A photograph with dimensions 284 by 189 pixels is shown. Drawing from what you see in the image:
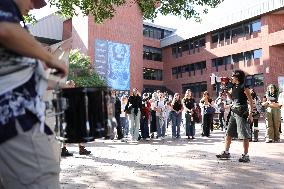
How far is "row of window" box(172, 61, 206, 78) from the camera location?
49.3 metres

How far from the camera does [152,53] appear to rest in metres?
55.0

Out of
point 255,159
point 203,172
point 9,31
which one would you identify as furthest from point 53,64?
point 255,159

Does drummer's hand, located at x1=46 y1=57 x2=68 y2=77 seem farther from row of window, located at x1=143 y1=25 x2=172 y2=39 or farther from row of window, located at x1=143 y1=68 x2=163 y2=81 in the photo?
row of window, located at x1=143 y1=25 x2=172 y2=39

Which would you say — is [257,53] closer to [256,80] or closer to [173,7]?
[256,80]

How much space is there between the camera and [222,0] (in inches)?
460

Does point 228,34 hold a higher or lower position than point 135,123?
higher

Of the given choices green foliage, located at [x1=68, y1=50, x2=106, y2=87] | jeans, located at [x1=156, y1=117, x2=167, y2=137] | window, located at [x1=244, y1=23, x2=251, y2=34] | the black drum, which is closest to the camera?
the black drum

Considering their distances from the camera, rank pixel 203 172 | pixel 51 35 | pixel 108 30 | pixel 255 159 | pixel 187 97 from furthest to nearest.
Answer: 1. pixel 51 35
2. pixel 108 30
3. pixel 187 97
4. pixel 255 159
5. pixel 203 172

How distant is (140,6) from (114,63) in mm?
36142

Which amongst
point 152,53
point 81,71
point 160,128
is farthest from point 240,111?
point 152,53

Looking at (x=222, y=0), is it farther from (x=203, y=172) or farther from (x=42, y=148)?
(x=42, y=148)

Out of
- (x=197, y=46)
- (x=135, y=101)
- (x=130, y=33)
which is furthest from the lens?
(x=130, y=33)

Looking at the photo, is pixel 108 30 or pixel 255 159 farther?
pixel 108 30

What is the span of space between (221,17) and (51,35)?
77.0 ft
